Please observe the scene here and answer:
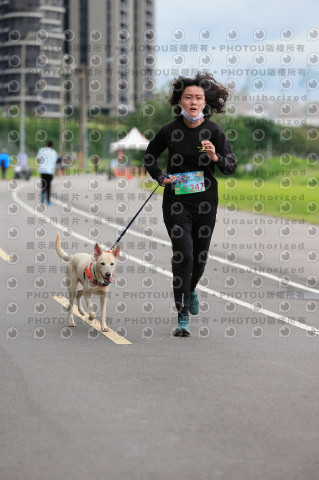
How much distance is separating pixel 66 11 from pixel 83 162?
103462 mm

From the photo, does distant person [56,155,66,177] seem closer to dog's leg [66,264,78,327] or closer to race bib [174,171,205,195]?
dog's leg [66,264,78,327]

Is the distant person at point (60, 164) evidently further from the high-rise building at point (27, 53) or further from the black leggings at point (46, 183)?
the high-rise building at point (27, 53)

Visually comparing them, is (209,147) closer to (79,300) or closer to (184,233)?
(184,233)

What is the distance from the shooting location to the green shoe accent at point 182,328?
9.55 metres

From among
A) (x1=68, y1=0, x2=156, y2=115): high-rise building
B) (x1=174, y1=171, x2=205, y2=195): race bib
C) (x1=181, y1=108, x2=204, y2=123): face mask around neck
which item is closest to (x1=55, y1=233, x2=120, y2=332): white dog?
(x1=174, y1=171, x2=205, y2=195): race bib

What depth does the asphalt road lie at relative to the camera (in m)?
5.54

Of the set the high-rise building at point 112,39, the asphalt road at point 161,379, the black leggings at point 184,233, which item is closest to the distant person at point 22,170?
the asphalt road at point 161,379

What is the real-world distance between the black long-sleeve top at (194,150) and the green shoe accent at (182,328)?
1118 mm

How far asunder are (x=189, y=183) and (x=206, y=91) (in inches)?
34.9


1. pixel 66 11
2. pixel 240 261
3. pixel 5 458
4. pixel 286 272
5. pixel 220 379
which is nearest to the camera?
pixel 5 458

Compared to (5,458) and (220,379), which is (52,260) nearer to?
(220,379)

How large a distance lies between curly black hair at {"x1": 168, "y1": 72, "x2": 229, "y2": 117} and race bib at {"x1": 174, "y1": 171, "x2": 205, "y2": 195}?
1.90ft

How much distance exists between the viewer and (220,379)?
7641 mm

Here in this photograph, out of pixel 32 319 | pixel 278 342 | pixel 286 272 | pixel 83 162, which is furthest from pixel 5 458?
pixel 83 162
